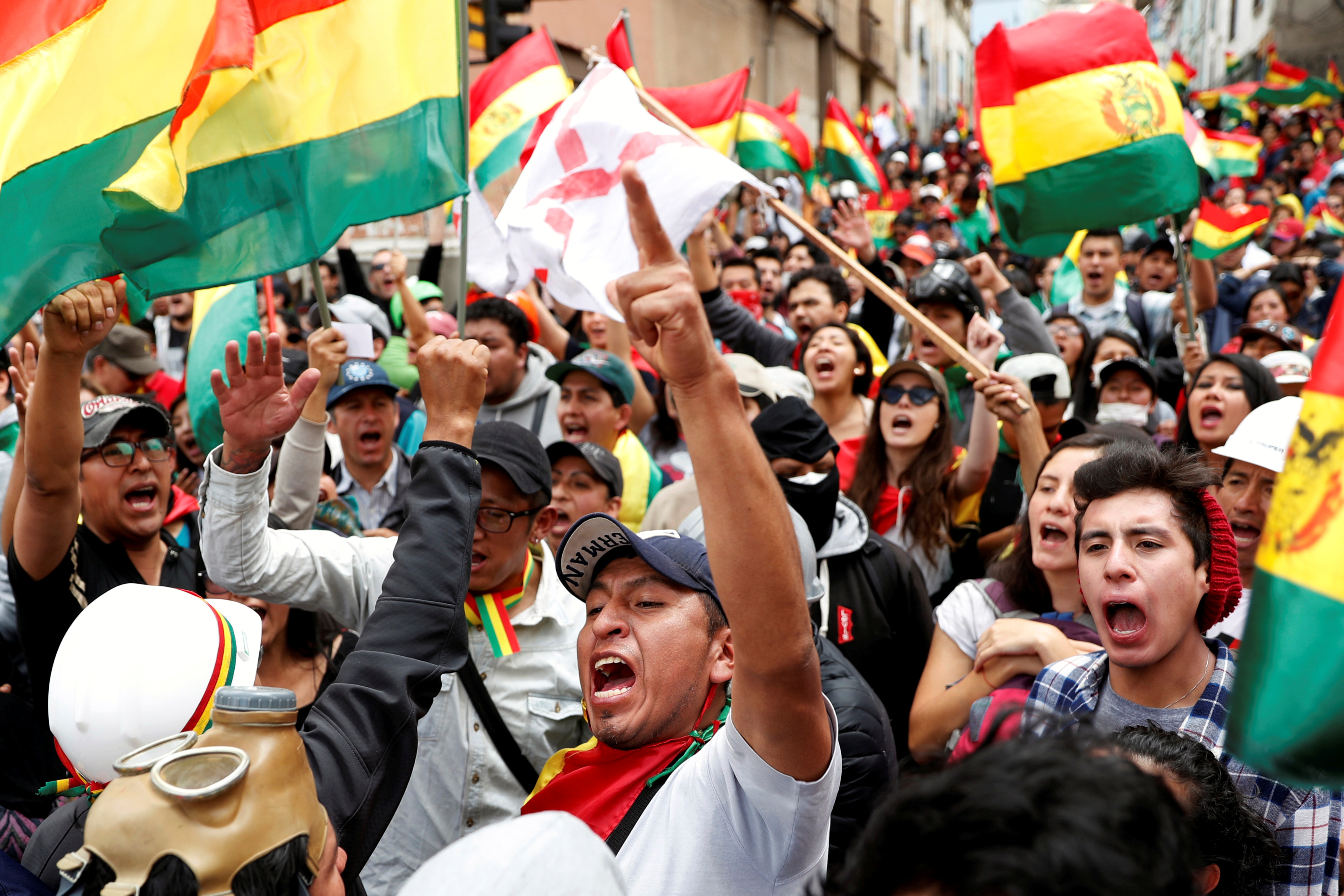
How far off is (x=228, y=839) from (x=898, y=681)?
2.51 metres

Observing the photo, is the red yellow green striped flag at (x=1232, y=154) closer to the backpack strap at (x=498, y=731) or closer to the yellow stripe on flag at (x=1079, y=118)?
the yellow stripe on flag at (x=1079, y=118)

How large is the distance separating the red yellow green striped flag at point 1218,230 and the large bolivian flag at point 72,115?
5.57 meters

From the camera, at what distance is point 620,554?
2.29m

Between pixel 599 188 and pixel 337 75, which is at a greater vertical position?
pixel 337 75

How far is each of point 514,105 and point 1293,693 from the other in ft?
17.8

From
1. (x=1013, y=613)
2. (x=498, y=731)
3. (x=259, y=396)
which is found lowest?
(x=498, y=731)

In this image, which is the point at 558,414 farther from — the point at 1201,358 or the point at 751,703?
the point at 751,703

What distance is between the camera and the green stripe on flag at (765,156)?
10.2m

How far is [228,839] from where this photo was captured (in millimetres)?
1293

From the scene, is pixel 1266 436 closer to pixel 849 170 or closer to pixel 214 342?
pixel 214 342

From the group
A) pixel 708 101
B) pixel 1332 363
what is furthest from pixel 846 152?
pixel 1332 363

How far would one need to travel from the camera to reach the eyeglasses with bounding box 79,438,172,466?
3223 millimetres

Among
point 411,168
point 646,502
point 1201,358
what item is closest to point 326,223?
point 411,168

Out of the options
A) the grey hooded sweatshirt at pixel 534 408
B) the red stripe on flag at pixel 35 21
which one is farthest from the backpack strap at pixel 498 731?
the grey hooded sweatshirt at pixel 534 408
